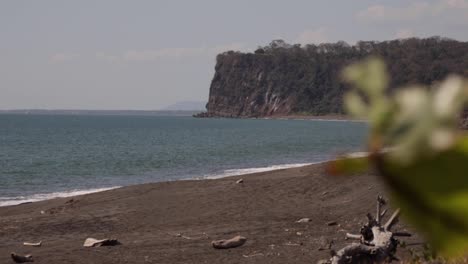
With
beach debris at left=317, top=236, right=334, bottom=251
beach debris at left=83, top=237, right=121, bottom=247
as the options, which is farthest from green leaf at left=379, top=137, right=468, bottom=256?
beach debris at left=83, top=237, right=121, bottom=247

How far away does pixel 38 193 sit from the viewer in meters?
24.1

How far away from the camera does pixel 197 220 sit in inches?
607

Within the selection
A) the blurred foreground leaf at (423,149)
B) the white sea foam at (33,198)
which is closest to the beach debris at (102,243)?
the white sea foam at (33,198)

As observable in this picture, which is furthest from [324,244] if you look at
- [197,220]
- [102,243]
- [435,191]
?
[435,191]

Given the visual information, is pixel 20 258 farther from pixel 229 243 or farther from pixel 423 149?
pixel 423 149

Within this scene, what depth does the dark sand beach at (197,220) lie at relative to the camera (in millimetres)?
10570

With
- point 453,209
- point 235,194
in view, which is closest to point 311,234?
point 235,194

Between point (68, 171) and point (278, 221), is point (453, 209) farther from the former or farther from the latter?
point (68, 171)

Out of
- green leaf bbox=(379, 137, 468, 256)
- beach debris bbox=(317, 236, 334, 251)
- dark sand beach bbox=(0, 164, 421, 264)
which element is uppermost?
green leaf bbox=(379, 137, 468, 256)

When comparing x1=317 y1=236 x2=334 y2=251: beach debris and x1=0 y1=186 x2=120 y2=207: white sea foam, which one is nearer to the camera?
x1=317 y1=236 x2=334 y2=251: beach debris

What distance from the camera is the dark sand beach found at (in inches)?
416

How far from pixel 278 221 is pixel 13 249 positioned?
5131 mm

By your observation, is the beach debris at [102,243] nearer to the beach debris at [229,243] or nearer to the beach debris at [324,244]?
the beach debris at [229,243]

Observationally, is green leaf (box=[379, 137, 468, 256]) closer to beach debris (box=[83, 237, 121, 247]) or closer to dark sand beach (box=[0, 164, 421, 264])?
dark sand beach (box=[0, 164, 421, 264])
